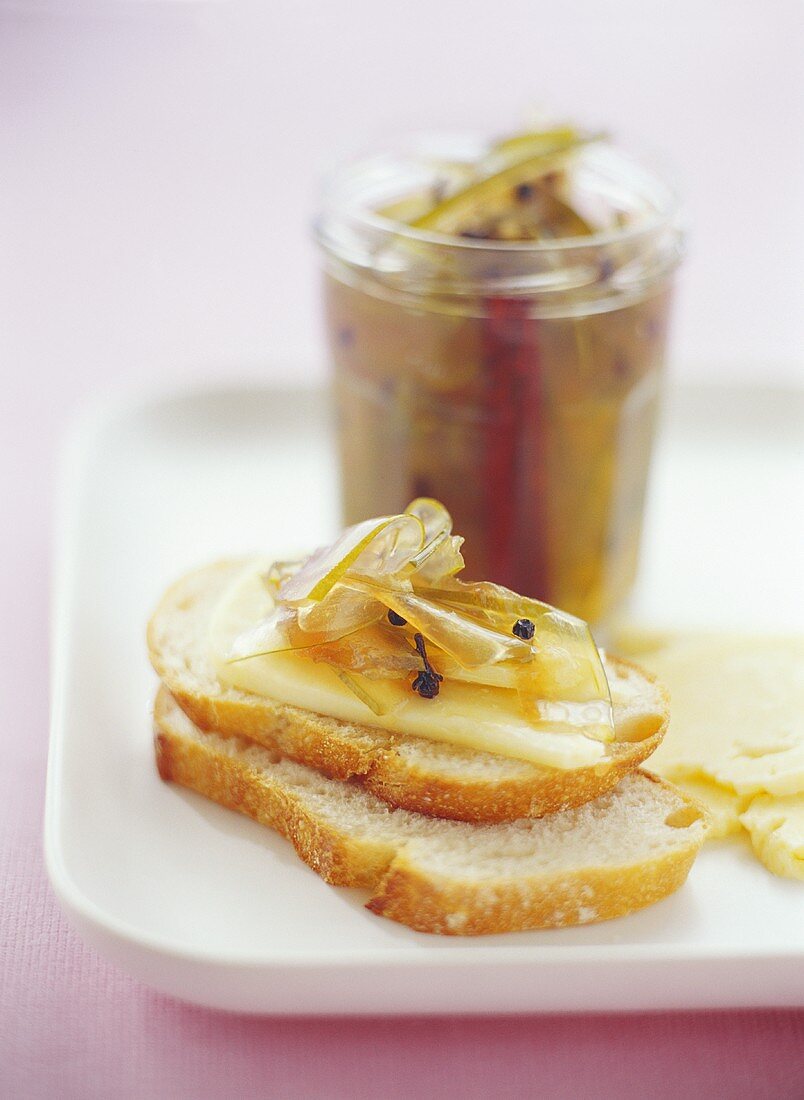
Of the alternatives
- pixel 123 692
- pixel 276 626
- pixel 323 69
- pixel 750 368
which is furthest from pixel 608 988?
pixel 323 69

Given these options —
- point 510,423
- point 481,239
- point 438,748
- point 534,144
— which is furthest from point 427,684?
point 534,144

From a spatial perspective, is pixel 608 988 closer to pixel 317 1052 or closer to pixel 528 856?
pixel 528 856

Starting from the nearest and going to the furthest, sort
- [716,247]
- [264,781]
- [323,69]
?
[264,781] < [716,247] < [323,69]

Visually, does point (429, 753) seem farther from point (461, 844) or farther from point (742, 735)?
point (742, 735)

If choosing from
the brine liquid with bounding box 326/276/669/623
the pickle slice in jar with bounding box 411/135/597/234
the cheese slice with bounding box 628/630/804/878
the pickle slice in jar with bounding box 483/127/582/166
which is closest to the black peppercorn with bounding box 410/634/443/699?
the cheese slice with bounding box 628/630/804/878

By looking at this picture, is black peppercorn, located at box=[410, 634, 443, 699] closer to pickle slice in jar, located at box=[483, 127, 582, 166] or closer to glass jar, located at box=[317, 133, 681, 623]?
glass jar, located at box=[317, 133, 681, 623]

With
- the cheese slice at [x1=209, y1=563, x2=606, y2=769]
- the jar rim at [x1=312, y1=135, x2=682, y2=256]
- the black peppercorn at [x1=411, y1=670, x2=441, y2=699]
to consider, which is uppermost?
the jar rim at [x1=312, y1=135, x2=682, y2=256]
